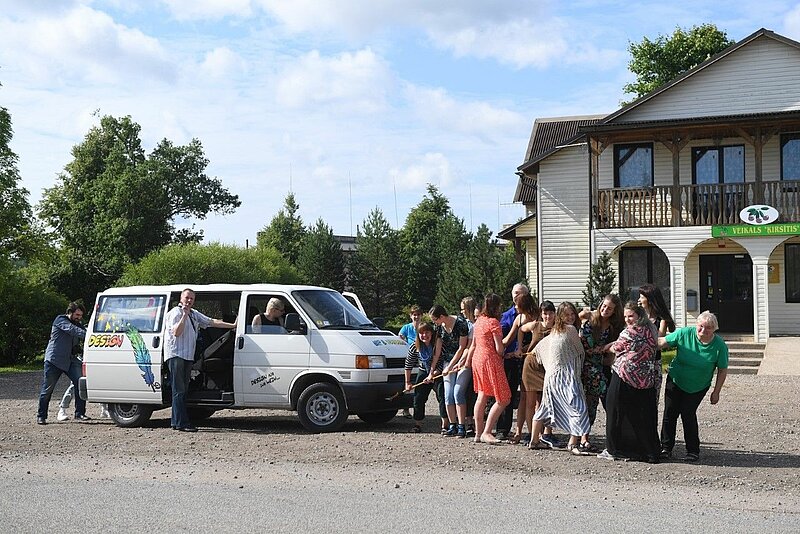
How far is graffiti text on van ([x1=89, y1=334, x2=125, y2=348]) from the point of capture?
13.5m

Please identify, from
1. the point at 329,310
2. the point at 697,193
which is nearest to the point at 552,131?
the point at 697,193

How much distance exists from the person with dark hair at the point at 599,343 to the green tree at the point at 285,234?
62862 millimetres

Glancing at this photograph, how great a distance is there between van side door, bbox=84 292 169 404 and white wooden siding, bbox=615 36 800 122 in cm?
1811

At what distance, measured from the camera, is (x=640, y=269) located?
28.6m

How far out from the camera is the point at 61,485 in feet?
29.9

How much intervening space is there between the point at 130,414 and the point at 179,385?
1.30 metres

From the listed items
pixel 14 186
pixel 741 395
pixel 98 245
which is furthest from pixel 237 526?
pixel 98 245

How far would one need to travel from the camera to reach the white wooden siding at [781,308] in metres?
26.6

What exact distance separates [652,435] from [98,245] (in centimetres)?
5460

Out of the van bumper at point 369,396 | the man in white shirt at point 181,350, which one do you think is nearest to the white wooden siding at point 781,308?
the van bumper at point 369,396

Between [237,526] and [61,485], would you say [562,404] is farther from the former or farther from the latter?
[61,485]

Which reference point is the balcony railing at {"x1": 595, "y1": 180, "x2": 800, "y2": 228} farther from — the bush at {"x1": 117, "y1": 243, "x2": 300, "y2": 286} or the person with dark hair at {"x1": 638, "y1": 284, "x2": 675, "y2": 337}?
the bush at {"x1": 117, "y1": 243, "x2": 300, "y2": 286}

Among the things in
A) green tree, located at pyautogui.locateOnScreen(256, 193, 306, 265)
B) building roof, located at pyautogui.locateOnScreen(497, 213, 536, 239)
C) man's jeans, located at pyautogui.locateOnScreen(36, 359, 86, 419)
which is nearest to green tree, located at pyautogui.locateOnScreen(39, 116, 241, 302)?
green tree, located at pyautogui.locateOnScreen(256, 193, 306, 265)

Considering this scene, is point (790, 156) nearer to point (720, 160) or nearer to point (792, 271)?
point (720, 160)
